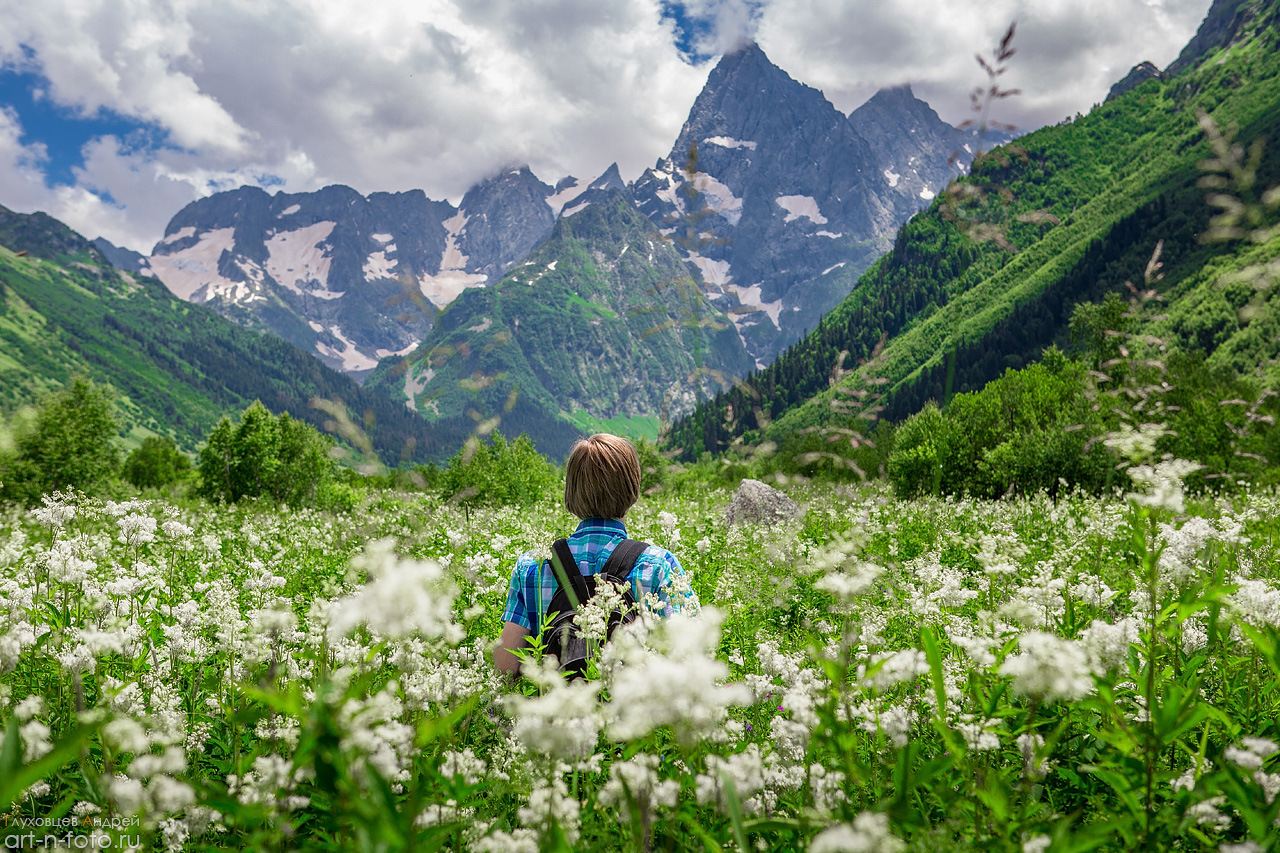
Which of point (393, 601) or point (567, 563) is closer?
point (393, 601)

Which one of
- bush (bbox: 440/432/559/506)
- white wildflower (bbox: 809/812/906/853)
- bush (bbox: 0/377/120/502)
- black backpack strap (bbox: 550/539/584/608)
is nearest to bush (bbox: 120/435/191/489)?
bush (bbox: 0/377/120/502)

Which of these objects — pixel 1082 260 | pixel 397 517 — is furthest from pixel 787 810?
pixel 1082 260

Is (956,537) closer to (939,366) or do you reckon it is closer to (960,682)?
(960,682)

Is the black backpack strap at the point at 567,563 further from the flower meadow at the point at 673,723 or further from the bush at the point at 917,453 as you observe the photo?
the bush at the point at 917,453

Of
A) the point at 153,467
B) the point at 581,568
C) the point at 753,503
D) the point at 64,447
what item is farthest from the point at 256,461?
the point at 153,467

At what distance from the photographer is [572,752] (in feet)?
6.36

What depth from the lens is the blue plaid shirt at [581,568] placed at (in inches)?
163

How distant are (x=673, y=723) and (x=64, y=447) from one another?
5098cm

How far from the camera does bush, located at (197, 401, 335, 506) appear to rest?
4556 cm

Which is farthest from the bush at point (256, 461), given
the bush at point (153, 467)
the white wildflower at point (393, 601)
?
the white wildflower at point (393, 601)

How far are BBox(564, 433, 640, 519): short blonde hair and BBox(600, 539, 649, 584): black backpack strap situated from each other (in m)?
0.50

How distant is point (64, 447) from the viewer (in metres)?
37.4

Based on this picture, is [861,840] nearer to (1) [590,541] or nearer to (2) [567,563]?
(2) [567,563]

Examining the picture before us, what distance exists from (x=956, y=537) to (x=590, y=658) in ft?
23.4
